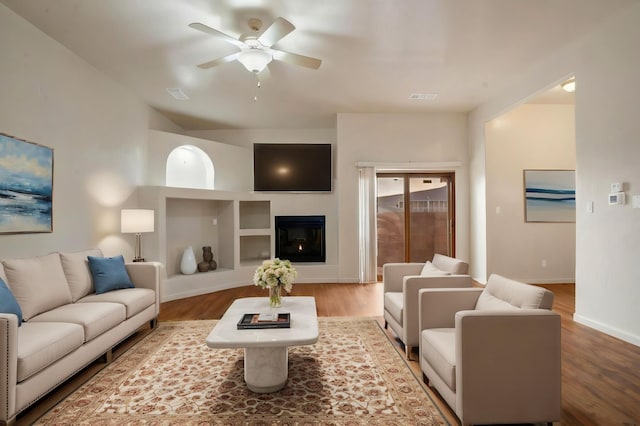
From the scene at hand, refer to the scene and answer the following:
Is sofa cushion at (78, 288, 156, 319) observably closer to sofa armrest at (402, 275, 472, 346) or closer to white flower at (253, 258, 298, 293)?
white flower at (253, 258, 298, 293)

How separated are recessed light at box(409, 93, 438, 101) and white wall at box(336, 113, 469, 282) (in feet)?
2.47

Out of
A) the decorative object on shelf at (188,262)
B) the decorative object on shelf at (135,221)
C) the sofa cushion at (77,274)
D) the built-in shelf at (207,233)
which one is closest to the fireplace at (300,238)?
the built-in shelf at (207,233)

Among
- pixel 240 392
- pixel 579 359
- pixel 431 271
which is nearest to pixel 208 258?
pixel 240 392

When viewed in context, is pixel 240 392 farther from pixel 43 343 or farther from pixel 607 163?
pixel 607 163

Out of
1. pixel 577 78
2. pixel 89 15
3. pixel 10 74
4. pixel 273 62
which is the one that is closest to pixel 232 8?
Result: pixel 273 62

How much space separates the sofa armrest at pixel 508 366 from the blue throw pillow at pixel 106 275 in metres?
3.22

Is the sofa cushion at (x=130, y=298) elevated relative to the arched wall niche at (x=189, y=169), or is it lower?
lower

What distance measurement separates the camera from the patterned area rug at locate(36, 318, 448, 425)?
2004mm

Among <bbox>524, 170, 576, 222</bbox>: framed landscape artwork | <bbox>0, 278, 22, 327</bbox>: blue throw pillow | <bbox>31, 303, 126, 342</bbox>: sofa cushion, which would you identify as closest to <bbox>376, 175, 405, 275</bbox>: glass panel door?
<bbox>524, 170, 576, 222</bbox>: framed landscape artwork

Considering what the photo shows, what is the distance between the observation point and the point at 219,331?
2.28m

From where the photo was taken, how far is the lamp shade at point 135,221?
4.22 meters

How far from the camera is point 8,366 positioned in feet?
6.03

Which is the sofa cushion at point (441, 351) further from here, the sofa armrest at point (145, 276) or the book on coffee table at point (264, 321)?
the sofa armrest at point (145, 276)

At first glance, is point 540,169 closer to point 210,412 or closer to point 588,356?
point 588,356
